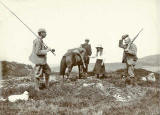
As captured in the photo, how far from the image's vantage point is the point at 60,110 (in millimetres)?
7148

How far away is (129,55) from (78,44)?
124 centimetres

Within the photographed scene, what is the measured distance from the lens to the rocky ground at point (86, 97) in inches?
283

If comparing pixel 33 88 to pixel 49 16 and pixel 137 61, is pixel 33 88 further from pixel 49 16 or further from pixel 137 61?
pixel 137 61

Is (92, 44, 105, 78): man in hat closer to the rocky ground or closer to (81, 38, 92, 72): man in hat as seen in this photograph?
(81, 38, 92, 72): man in hat

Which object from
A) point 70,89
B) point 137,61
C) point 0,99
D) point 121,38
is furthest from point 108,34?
point 0,99

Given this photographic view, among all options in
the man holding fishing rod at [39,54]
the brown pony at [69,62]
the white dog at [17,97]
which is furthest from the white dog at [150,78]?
the white dog at [17,97]

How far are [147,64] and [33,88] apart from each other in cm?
266

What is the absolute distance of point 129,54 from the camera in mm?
8695

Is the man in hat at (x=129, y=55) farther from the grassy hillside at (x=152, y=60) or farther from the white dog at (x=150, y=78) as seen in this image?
the white dog at (x=150, y=78)

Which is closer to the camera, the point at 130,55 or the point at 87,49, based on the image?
the point at 130,55

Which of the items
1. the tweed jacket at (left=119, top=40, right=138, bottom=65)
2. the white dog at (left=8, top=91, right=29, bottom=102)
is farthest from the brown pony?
the white dog at (left=8, top=91, right=29, bottom=102)

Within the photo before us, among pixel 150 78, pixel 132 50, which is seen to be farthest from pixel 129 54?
pixel 150 78

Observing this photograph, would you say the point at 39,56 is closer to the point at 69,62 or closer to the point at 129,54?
the point at 69,62

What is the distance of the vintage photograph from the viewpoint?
7996mm
